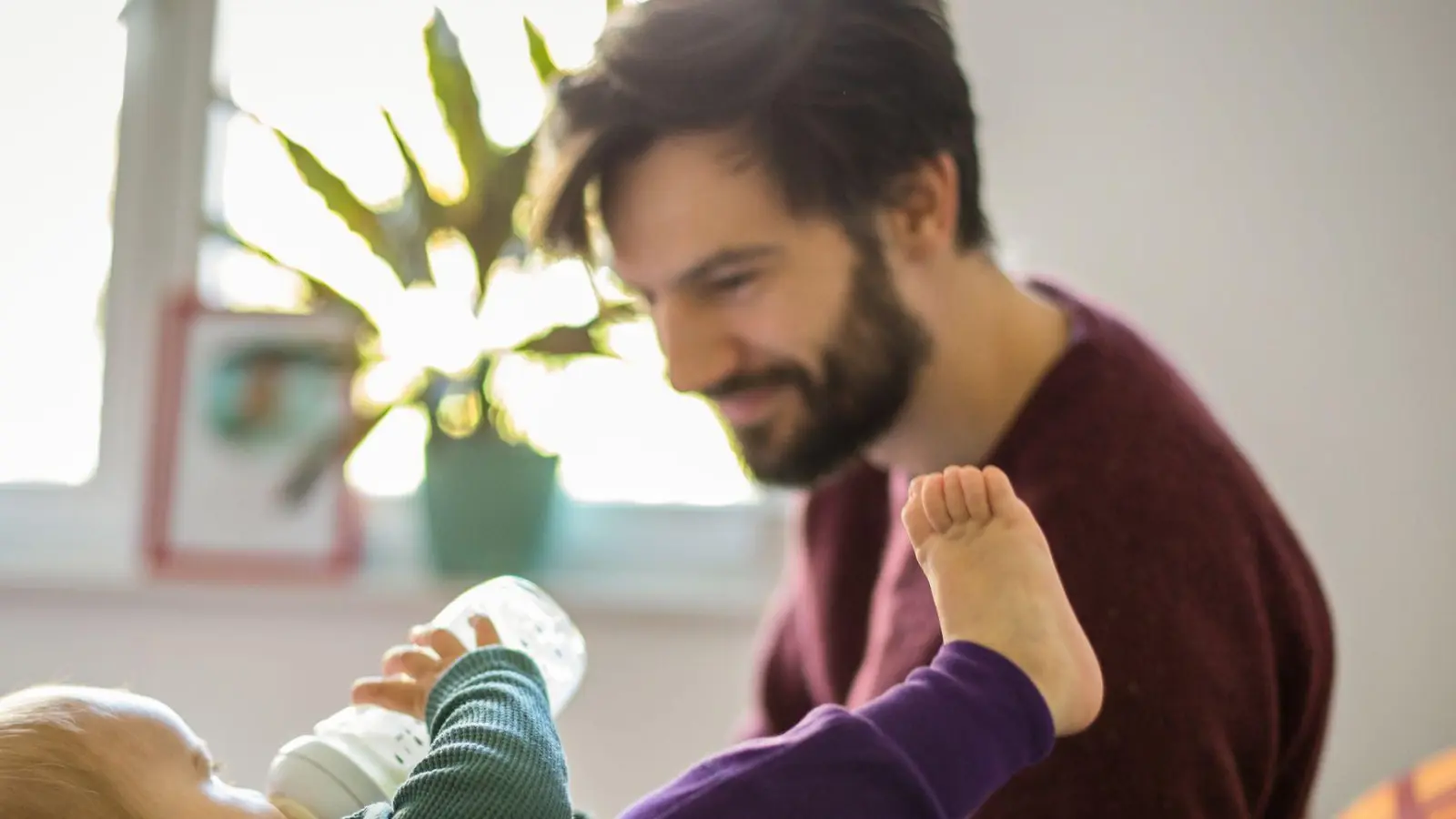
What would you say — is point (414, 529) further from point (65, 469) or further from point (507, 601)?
point (507, 601)

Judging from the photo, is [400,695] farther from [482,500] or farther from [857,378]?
[482,500]

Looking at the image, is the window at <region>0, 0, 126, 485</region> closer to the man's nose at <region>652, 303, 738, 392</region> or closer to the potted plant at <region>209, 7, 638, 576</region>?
the potted plant at <region>209, 7, 638, 576</region>

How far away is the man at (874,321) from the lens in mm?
769

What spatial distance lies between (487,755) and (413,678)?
17cm

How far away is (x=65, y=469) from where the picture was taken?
176 cm

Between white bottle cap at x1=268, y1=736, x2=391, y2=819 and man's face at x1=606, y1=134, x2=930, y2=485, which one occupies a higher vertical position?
man's face at x1=606, y1=134, x2=930, y2=485

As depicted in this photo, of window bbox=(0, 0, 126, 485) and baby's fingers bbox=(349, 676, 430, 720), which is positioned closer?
baby's fingers bbox=(349, 676, 430, 720)

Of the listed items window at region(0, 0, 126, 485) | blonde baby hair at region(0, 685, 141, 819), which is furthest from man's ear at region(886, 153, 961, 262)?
window at region(0, 0, 126, 485)

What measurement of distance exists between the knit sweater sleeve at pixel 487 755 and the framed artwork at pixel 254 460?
37.0 inches

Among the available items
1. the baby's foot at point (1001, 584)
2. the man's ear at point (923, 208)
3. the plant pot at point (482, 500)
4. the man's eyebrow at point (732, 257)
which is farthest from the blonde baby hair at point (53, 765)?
the plant pot at point (482, 500)

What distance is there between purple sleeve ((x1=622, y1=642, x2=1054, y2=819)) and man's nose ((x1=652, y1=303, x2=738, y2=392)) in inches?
18.4

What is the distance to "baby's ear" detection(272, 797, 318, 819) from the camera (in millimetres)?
628

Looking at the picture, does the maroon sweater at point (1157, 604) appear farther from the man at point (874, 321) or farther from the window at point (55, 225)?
the window at point (55, 225)

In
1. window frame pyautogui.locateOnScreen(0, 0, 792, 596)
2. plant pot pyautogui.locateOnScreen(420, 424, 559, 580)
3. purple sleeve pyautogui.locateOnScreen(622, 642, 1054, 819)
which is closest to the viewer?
purple sleeve pyautogui.locateOnScreen(622, 642, 1054, 819)
